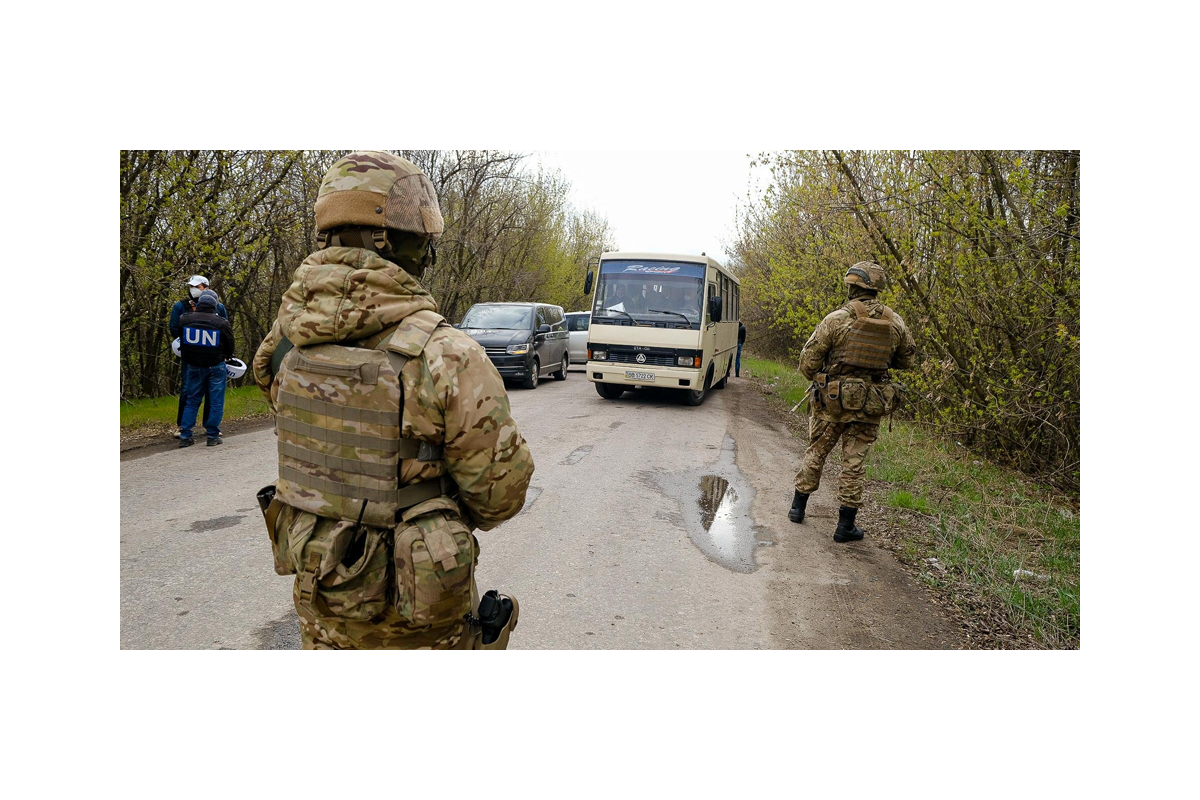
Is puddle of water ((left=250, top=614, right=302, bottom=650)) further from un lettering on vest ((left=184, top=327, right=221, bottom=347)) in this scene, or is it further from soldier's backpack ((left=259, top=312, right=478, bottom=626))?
un lettering on vest ((left=184, top=327, right=221, bottom=347))

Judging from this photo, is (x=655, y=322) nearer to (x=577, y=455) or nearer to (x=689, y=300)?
(x=689, y=300)

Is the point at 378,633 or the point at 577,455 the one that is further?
the point at 577,455

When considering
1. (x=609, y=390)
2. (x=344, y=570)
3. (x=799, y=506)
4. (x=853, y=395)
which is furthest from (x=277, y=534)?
(x=609, y=390)

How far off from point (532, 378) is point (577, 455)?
675 cm

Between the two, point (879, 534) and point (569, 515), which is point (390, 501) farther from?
point (879, 534)

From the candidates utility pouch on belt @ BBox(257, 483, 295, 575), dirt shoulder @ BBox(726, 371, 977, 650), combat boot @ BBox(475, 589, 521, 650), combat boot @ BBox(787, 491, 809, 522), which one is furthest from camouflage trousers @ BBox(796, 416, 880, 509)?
utility pouch on belt @ BBox(257, 483, 295, 575)

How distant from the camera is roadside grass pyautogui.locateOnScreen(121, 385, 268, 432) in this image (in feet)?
27.0

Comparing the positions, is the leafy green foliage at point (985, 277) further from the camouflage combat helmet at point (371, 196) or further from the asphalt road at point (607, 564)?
the camouflage combat helmet at point (371, 196)

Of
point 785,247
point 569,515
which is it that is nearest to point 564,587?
point 569,515

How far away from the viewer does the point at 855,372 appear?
5.00 m

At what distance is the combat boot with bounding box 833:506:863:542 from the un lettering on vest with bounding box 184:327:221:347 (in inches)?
253

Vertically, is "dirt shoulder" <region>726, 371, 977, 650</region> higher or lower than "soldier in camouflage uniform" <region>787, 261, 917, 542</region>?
lower

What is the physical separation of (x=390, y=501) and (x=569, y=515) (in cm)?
346
